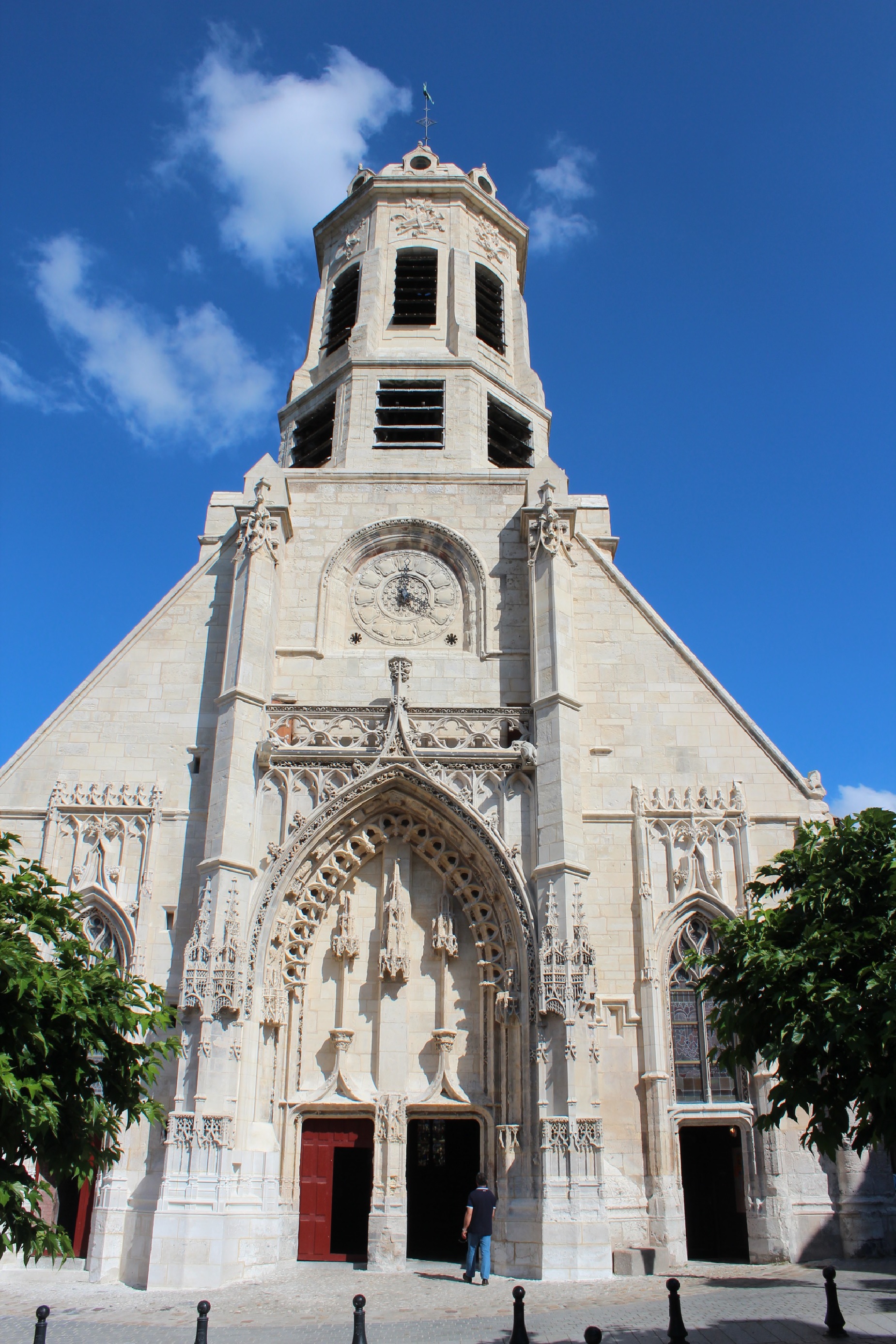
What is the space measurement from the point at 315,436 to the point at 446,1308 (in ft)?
57.2

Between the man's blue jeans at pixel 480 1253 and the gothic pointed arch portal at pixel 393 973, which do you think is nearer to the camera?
the man's blue jeans at pixel 480 1253

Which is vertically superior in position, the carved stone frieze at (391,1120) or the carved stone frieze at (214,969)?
the carved stone frieze at (214,969)

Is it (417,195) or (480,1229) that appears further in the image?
(417,195)

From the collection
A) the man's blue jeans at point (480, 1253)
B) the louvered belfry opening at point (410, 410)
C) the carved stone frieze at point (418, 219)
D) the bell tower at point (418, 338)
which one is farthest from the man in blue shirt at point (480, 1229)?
the carved stone frieze at point (418, 219)

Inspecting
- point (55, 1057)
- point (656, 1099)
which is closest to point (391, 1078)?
point (656, 1099)

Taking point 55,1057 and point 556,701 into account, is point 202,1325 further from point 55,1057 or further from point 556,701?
point 556,701

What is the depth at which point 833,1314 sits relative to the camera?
9.38m

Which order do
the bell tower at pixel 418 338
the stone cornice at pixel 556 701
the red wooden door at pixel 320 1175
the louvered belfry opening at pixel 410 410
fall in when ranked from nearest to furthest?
the red wooden door at pixel 320 1175, the stone cornice at pixel 556 701, the bell tower at pixel 418 338, the louvered belfry opening at pixel 410 410

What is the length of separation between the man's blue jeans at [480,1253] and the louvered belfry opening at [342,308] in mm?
18669

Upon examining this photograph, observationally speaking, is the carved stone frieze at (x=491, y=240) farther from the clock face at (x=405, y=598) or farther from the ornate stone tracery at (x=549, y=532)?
the clock face at (x=405, y=598)

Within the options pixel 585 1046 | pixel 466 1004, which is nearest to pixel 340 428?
pixel 466 1004

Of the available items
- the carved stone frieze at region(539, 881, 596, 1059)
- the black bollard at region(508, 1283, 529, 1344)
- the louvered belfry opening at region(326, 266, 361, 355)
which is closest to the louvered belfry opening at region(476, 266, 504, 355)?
the louvered belfry opening at region(326, 266, 361, 355)

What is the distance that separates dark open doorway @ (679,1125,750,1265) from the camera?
51.0ft

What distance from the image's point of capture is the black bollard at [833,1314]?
9297 millimetres
